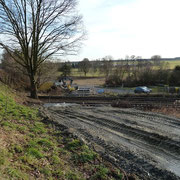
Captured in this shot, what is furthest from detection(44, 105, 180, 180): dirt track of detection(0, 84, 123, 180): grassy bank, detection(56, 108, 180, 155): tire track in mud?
detection(0, 84, 123, 180): grassy bank

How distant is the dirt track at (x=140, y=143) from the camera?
605cm

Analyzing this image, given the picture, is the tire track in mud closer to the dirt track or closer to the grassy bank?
the dirt track

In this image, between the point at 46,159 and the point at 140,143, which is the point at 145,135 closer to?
the point at 140,143

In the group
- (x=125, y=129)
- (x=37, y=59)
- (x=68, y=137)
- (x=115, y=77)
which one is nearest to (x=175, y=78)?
(x=115, y=77)

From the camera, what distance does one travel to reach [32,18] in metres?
18.4

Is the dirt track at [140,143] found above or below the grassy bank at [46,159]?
below

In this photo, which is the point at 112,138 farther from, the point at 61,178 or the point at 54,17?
the point at 54,17

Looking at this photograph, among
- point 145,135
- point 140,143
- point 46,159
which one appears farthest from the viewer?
point 145,135

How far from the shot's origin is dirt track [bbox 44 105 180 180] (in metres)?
6.05

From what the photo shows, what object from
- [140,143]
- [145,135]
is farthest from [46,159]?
[145,135]

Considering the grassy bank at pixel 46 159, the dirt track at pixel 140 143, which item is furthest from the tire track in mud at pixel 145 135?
the grassy bank at pixel 46 159

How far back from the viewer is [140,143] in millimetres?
8367

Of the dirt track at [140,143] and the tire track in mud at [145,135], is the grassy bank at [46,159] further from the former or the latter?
the tire track in mud at [145,135]

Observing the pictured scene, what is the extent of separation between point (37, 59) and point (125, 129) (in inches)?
574
